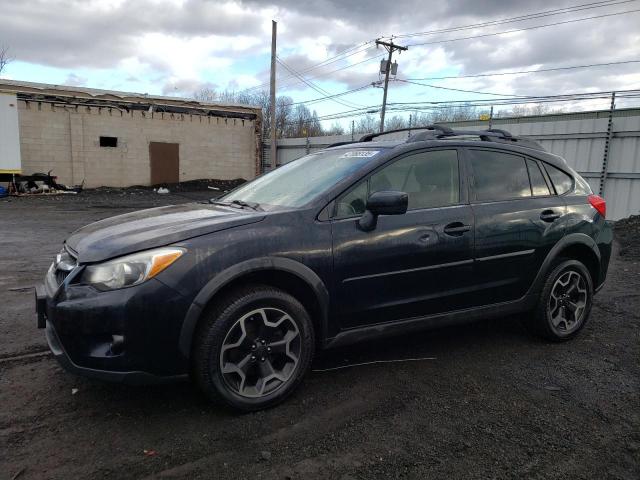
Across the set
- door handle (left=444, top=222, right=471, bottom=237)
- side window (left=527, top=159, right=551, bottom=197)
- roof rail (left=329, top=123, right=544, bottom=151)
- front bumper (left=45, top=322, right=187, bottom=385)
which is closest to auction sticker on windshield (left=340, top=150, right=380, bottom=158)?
roof rail (left=329, top=123, right=544, bottom=151)

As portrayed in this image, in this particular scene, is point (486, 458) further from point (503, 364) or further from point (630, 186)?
point (630, 186)

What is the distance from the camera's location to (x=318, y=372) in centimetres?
355

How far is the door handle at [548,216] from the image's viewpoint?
4.04 m

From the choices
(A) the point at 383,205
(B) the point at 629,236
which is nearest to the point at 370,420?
(A) the point at 383,205

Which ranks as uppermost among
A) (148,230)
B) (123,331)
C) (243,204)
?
(243,204)

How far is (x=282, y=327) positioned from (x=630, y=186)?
13.1 metres

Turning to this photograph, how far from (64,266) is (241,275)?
115cm

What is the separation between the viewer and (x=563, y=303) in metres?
4.25

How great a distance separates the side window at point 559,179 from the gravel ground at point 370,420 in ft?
4.60

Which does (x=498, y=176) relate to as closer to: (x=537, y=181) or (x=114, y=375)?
(x=537, y=181)

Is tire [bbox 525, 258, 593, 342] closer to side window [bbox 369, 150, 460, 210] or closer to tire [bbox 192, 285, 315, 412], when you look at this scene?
side window [bbox 369, 150, 460, 210]

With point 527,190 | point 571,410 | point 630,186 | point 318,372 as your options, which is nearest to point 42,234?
point 318,372

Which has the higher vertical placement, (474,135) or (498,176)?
(474,135)

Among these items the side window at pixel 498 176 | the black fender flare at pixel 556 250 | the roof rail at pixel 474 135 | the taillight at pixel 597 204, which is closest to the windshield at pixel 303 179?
the roof rail at pixel 474 135
